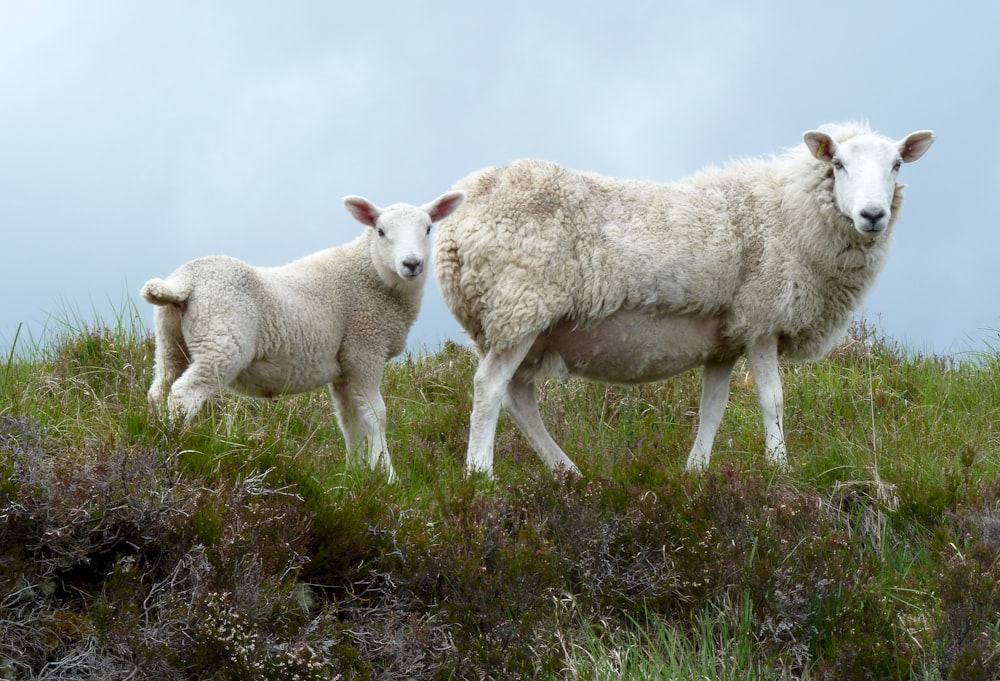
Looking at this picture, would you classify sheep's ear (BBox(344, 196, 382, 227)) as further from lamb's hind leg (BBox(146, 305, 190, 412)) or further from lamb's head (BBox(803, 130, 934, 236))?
lamb's head (BBox(803, 130, 934, 236))

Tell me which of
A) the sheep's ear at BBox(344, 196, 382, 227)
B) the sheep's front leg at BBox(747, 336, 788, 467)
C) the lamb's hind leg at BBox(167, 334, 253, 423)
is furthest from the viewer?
the sheep's ear at BBox(344, 196, 382, 227)

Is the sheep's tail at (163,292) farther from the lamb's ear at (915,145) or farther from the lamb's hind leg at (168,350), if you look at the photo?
the lamb's ear at (915,145)

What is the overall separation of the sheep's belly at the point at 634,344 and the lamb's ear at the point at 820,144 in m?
1.38

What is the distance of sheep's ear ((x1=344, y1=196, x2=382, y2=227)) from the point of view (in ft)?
24.2

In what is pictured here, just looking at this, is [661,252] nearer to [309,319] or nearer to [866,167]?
[866,167]

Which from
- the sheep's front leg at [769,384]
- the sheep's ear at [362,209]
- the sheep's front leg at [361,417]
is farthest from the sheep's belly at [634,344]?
the sheep's ear at [362,209]

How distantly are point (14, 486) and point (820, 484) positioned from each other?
163 inches

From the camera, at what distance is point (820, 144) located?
23.9 ft

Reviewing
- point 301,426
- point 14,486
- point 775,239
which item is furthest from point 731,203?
point 14,486

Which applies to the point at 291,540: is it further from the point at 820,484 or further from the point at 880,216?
the point at 880,216

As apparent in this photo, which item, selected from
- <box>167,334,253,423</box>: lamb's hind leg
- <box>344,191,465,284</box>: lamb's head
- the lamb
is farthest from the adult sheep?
<box>167,334,253,423</box>: lamb's hind leg

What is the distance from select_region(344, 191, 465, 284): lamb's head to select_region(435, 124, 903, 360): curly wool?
293mm

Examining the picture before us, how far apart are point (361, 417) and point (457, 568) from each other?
2759 millimetres

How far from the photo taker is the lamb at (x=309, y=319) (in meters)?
6.48
